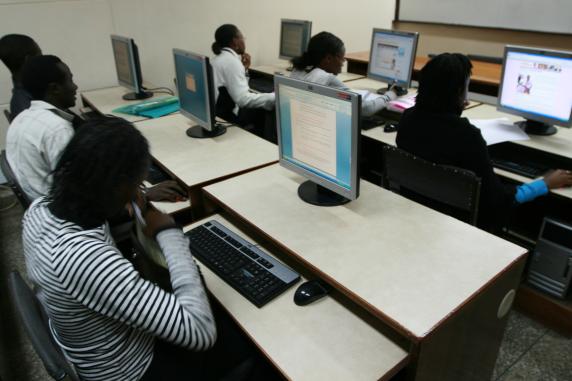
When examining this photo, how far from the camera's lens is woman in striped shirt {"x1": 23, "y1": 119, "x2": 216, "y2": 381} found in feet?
2.92

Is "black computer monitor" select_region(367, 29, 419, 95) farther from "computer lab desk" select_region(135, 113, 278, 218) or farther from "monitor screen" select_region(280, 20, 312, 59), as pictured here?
"computer lab desk" select_region(135, 113, 278, 218)

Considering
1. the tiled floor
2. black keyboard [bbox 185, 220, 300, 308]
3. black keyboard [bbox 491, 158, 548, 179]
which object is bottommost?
the tiled floor

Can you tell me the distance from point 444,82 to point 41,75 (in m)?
1.77

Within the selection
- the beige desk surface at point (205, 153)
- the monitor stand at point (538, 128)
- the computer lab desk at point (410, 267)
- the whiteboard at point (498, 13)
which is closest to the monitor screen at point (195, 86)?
the beige desk surface at point (205, 153)

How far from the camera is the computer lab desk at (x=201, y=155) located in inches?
70.8

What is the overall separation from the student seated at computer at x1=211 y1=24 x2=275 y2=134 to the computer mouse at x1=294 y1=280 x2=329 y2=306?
1.65 metres

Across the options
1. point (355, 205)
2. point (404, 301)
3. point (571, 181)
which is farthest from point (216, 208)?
point (571, 181)

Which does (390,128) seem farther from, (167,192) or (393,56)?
(167,192)

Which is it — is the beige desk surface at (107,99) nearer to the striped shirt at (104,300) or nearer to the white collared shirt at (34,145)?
the white collared shirt at (34,145)

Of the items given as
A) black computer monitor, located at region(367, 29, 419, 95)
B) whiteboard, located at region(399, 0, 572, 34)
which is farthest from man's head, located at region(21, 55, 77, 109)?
whiteboard, located at region(399, 0, 572, 34)

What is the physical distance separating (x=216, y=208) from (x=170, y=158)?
0.45 metres

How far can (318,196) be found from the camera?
1.54 meters

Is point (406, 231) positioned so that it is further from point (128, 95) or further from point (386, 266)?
point (128, 95)

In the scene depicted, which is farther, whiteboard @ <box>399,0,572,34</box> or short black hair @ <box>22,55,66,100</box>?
whiteboard @ <box>399,0,572,34</box>
